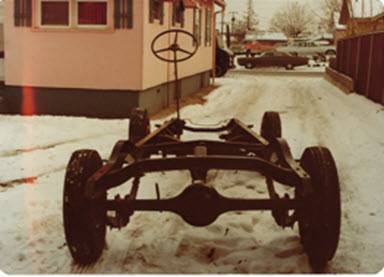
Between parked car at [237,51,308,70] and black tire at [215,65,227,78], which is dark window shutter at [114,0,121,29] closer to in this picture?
black tire at [215,65,227,78]

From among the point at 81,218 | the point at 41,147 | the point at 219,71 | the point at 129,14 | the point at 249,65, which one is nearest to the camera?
the point at 81,218

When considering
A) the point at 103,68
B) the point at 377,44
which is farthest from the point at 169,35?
the point at 377,44

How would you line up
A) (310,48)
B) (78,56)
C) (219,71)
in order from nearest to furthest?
(78,56), (219,71), (310,48)

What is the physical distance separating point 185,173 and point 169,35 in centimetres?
797

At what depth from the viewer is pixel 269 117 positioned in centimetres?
788

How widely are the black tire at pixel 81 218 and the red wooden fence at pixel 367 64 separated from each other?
1126 cm

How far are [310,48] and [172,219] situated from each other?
144ft

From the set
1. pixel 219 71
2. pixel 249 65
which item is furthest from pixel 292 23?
pixel 219 71

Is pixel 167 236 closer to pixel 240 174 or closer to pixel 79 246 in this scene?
pixel 79 246

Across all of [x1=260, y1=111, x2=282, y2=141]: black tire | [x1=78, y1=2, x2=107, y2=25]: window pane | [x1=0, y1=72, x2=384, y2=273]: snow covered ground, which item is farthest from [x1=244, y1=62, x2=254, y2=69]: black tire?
[x1=260, y1=111, x2=282, y2=141]: black tire

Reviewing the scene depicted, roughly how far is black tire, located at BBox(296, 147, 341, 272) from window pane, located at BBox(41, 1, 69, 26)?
9.29 m

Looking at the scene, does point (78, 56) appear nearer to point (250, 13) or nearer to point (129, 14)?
point (129, 14)

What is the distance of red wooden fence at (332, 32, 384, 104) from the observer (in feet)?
49.5

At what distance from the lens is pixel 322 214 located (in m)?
4.23
